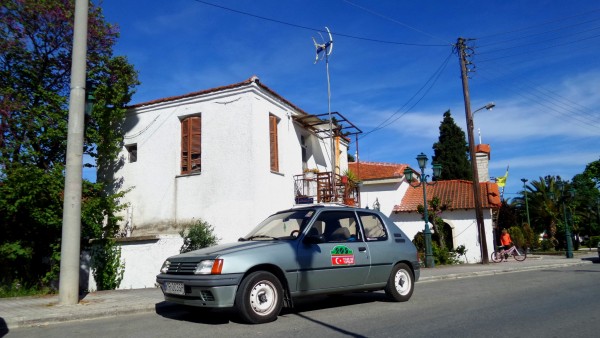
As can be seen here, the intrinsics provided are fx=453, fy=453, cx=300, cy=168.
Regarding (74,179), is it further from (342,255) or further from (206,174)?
(206,174)

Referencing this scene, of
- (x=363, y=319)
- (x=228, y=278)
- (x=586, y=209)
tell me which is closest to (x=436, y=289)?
(x=363, y=319)

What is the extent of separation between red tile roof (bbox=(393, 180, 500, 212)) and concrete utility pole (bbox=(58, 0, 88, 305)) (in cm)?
1830

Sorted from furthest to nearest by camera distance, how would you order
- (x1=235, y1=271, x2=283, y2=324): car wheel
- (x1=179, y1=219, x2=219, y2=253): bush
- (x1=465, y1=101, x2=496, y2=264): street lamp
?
(x1=465, y1=101, x2=496, y2=264): street lamp → (x1=179, y1=219, x2=219, y2=253): bush → (x1=235, y1=271, x2=283, y2=324): car wheel

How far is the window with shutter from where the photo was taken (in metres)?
15.9

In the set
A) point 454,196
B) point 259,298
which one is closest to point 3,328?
point 259,298

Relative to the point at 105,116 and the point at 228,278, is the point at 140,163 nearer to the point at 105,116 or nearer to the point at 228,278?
the point at 105,116

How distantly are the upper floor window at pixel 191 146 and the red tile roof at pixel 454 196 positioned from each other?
517 inches

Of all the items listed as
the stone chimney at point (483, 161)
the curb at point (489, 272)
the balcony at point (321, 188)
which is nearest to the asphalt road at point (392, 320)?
A: the curb at point (489, 272)

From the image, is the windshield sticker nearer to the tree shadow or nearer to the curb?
the tree shadow

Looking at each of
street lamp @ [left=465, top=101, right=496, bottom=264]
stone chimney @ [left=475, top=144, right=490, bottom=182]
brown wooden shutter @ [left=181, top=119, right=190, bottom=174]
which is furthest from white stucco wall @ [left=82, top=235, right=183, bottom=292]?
stone chimney @ [left=475, top=144, right=490, bottom=182]

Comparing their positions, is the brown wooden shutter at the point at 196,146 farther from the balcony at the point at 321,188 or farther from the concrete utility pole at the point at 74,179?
the concrete utility pole at the point at 74,179

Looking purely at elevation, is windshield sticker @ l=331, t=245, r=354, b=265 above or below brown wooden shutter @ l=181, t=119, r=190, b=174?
below

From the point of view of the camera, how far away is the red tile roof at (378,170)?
2577 cm

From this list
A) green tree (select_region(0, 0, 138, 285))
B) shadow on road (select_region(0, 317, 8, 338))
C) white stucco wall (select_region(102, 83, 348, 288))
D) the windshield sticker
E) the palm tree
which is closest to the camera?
shadow on road (select_region(0, 317, 8, 338))
